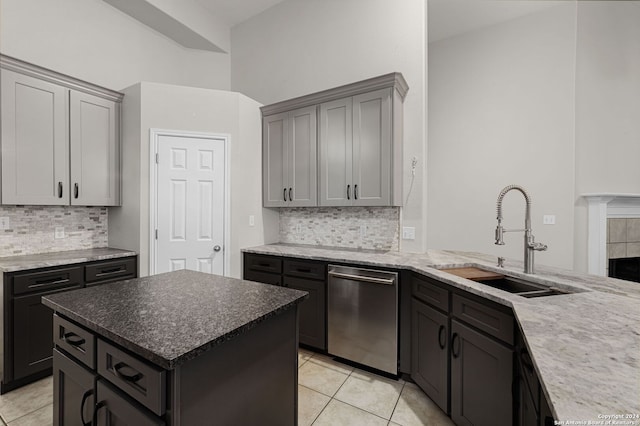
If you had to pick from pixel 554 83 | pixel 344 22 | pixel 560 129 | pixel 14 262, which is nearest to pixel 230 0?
pixel 344 22

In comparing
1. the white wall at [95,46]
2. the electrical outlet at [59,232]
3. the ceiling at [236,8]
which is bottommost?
the electrical outlet at [59,232]

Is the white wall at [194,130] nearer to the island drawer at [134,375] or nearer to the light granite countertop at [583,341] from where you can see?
the island drawer at [134,375]

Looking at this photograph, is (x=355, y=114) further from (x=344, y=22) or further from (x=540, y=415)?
(x=540, y=415)

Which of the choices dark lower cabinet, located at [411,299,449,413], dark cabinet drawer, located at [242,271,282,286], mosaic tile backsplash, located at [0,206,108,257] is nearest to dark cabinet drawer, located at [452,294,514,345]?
dark lower cabinet, located at [411,299,449,413]

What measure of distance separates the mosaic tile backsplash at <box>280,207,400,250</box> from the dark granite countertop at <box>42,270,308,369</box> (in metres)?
1.73

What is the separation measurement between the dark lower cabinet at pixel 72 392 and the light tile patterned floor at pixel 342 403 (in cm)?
93

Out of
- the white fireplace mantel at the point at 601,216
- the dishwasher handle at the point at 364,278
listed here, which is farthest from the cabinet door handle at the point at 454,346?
the white fireplace mantel at the point at 601,216

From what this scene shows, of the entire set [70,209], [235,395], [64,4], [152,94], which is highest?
[64,4]

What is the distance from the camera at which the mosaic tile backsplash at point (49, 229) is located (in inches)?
102

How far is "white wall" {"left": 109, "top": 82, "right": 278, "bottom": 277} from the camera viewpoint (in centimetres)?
292

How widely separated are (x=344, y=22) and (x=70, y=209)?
12.2 ft

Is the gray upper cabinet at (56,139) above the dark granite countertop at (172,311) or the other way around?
above

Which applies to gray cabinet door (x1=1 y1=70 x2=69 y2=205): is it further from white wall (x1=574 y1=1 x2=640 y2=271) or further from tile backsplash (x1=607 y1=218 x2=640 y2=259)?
tile backsplash (x1=607 y1=218 x2=640 y2=259)

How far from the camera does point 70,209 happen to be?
2945 mm
